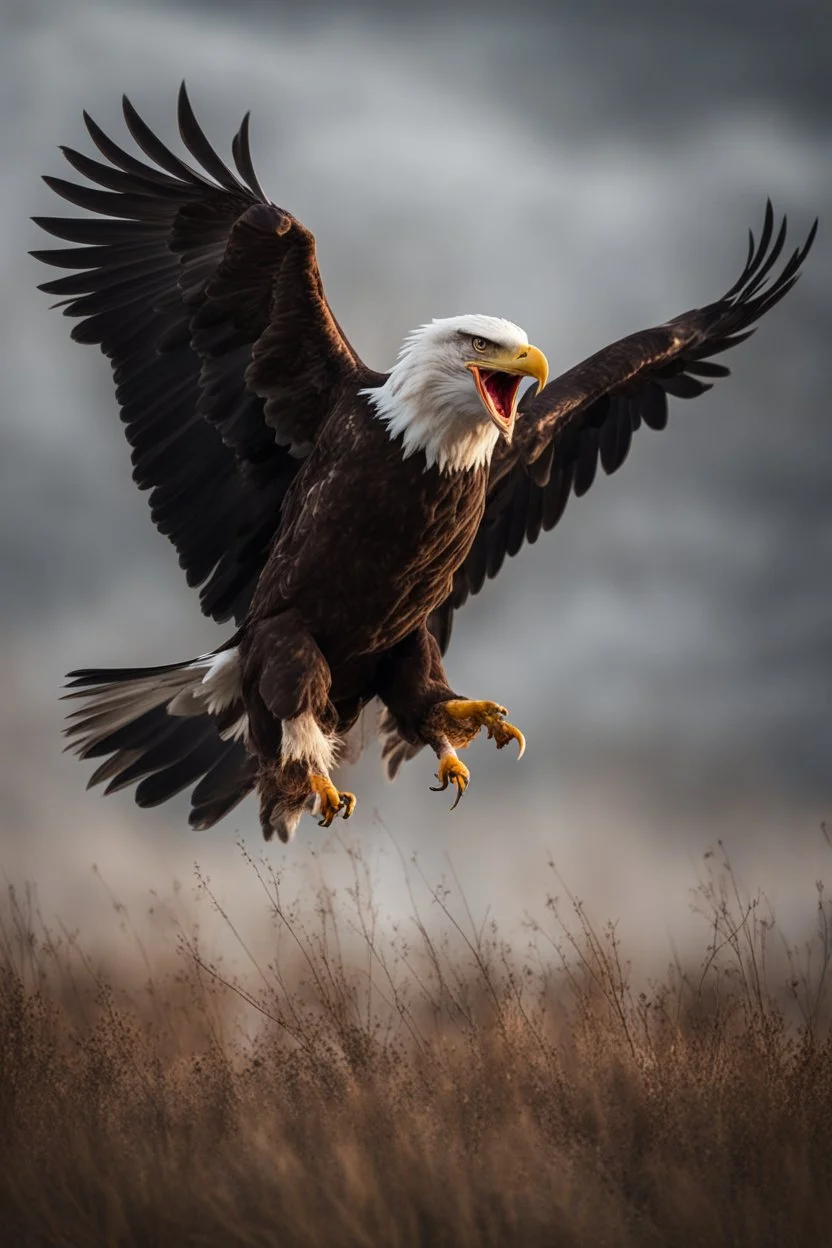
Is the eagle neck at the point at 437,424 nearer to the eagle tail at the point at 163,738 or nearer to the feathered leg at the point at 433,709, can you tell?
the feathered leg at the point at 433,709

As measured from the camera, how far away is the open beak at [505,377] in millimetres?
7316

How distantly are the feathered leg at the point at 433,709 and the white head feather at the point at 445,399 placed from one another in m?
1.17

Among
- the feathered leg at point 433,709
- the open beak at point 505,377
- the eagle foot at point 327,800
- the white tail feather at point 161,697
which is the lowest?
the eagle foot at point 327,800

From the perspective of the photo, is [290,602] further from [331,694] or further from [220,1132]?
[220,1132]

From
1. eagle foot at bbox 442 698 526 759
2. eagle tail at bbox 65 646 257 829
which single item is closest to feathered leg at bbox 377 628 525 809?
eagle foot at bbox 442 698 526 759

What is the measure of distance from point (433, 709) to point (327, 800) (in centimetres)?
97

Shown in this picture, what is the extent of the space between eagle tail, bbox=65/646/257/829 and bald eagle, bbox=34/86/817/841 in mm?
11

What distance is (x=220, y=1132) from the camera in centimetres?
791

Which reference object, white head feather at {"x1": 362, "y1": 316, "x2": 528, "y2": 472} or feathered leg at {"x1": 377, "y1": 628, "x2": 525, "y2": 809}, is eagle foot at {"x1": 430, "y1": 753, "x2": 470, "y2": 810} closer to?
feathered leg at {"x1": 377, "y1": 628, "x2": 525, "y2": 809}

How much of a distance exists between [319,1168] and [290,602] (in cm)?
244

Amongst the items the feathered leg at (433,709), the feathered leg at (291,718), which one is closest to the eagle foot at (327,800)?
the feathered leg at (291,718)

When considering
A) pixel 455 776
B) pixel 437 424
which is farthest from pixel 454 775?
pixel 437 424

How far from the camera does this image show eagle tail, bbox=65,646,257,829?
29.0 ft

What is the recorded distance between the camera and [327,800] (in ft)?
24.6
